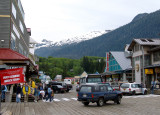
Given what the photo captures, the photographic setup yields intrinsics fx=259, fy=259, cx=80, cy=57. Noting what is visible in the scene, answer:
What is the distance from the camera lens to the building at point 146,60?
141ft

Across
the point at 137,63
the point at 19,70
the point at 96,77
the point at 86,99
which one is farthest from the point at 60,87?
the point at 19,70

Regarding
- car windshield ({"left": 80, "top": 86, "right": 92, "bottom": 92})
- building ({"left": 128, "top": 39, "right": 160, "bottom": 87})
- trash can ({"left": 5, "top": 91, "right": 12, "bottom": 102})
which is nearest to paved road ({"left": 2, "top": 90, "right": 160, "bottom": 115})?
car windshield ({"left": 80, "top": 86, "right": 92, "bottom": 92})

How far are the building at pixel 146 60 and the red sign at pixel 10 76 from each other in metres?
30.3

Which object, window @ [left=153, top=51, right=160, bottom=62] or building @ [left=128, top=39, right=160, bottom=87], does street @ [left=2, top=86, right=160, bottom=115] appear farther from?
window @ [left=153, top=51, right=160, bottom=62]

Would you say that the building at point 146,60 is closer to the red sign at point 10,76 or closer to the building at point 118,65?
the building at point 118,65

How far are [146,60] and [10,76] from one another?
115ft

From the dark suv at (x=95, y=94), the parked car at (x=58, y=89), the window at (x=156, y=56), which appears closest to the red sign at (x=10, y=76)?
the dark suv at (x=95, y=94)

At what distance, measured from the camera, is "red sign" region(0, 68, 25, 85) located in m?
14.4

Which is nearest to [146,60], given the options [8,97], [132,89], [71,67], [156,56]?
[156,56]

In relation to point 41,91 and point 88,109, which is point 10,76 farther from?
point 41,91

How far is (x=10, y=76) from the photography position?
14.6 m

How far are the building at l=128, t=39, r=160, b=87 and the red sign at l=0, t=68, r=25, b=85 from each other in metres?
30.3

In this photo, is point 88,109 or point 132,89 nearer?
point 88,109

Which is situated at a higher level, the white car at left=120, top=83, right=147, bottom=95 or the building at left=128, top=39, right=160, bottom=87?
the building at left=128, top=39, right=160, bottom=87
